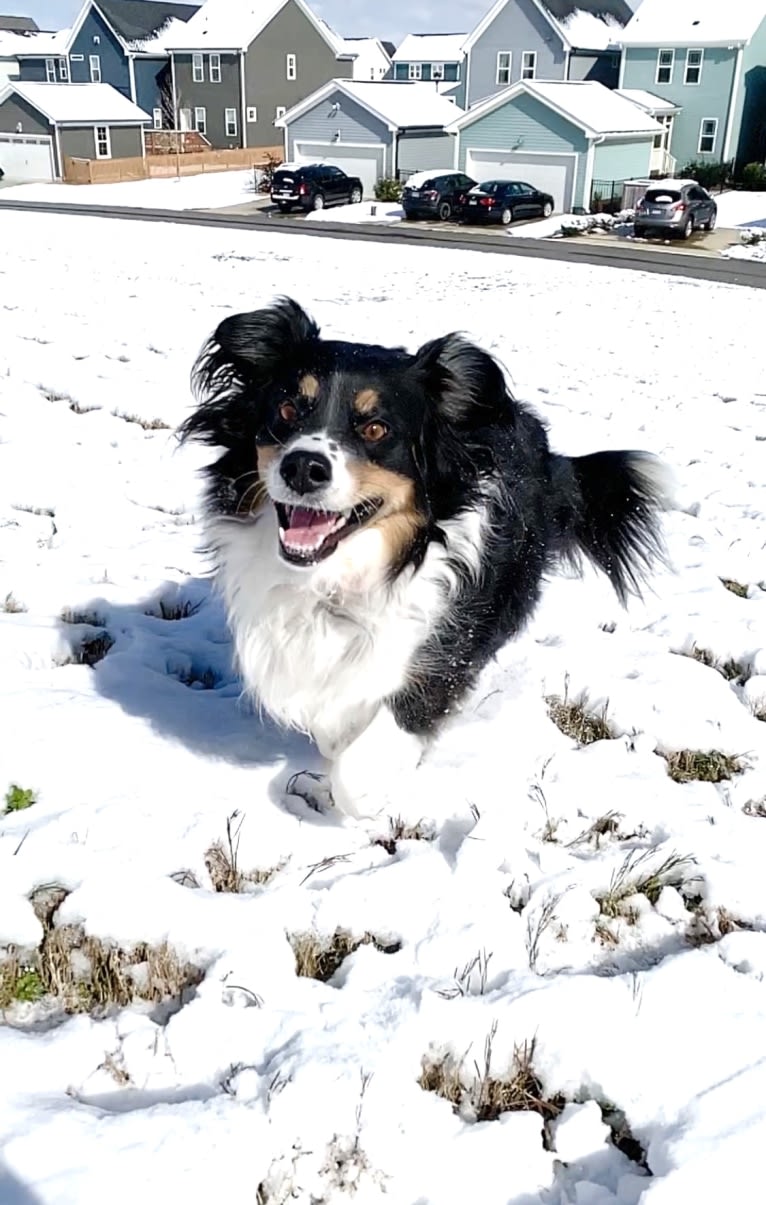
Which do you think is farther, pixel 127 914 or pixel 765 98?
pixel 765 98

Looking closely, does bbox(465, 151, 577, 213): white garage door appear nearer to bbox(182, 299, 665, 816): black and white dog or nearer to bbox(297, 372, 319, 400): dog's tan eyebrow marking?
bbox(182, 299, 665, 816): black and white dog

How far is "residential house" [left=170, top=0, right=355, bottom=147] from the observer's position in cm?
5031

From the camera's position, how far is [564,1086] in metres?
2.19

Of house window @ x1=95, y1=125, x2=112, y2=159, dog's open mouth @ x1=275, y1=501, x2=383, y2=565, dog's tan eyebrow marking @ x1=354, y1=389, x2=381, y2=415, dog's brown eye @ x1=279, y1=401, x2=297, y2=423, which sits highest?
house window @ x1=95, y1=125, x2=112, y2=159

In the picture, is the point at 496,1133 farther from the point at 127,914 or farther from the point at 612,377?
the point at 612,377

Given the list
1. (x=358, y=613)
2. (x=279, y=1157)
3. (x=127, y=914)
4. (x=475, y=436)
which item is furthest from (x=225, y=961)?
(x=475, y=436)

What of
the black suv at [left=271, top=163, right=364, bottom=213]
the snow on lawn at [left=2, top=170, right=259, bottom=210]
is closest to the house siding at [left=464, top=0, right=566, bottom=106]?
the snow on lawn at [left=2, top=170, right=259, bottom=210]

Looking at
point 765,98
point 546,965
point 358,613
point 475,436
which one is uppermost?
point 765,98

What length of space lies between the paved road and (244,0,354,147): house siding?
22500 millimetres

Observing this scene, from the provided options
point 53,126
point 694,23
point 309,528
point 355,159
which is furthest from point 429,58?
point 309,528

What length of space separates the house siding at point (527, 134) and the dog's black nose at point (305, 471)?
118ft

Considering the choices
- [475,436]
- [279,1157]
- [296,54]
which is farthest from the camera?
[296,54]

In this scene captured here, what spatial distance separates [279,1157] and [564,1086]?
66 cm

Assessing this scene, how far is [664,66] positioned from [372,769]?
1743 inches
